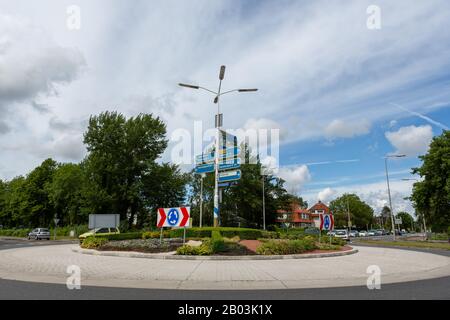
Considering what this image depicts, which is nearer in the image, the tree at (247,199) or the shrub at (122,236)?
the shrub at (122,236)

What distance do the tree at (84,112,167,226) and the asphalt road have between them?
41525 mm

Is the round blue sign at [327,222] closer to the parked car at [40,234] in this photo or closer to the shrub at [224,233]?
the shrub at [224,233]

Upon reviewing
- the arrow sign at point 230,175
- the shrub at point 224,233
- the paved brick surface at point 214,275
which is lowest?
the paved brick surface at point 214,275

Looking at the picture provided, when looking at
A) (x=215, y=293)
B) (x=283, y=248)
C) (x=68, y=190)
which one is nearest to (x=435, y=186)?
(x=283, y=248)

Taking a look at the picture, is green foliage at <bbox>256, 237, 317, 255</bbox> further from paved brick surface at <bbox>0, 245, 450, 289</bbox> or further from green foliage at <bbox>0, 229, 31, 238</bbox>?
green foliage at <bbox>0, 229, 31, 238</bbox>

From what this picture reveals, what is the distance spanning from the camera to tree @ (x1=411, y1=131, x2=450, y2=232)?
131ft

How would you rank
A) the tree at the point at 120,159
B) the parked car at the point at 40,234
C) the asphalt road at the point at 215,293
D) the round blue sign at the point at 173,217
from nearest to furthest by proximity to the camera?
1. the asphalt road at the point at 215,293
2. the round blue sign at the point at 173,217
3. the parked car at the point at 40,234
4. the tree at the point at 120,159

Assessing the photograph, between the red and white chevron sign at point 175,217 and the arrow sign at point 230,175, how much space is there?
8.26m

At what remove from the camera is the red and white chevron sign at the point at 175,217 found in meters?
16.7

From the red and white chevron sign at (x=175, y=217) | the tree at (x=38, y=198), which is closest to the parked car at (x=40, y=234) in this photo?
the tree at (x=38, y=198)

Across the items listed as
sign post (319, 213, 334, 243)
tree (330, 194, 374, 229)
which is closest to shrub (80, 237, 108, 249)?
sign post (319, 213, 334, 243)

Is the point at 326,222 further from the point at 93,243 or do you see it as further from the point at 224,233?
the point at 93,243

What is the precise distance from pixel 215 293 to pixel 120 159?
45579 millimetres
